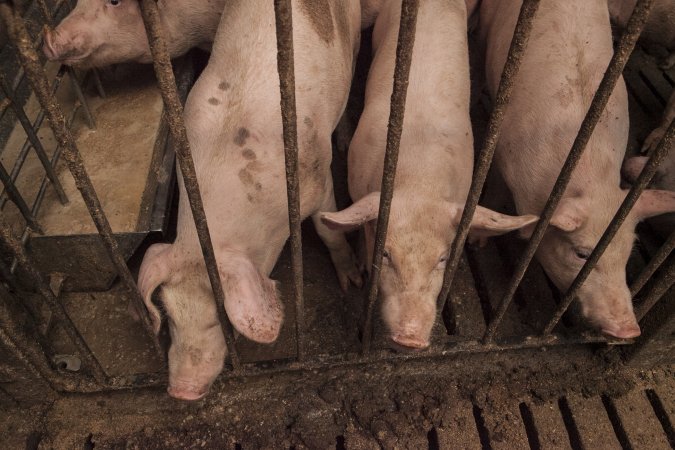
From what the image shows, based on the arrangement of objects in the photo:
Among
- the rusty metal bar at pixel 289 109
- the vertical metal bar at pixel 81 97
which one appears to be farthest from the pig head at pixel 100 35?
the rusty metal bar at pixel 289 109

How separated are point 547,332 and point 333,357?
3.06ft

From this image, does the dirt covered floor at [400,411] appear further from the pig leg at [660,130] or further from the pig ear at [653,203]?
the pig leg at [660,130]

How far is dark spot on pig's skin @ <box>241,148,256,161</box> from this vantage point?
2.43m

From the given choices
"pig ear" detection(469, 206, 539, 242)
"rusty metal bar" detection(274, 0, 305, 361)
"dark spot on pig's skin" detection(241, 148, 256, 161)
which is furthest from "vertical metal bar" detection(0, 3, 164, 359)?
"pig ear" detection(469, 206, 539, 242)

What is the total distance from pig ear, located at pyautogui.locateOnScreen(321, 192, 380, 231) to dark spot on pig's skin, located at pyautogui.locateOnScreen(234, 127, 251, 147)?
2.02 ft

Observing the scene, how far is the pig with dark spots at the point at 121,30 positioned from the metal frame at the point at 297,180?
3.34 feet

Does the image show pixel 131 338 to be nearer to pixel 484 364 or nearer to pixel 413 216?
pixel 413 216

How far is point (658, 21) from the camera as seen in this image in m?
3.90

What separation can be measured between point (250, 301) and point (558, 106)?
187 cm

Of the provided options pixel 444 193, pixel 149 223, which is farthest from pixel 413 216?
pixel 149 223

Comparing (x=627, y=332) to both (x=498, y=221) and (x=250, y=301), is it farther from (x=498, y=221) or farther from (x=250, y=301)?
(x=250, y=301)

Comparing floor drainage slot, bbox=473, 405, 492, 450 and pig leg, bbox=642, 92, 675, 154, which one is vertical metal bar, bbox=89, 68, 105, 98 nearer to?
floor drainage slot, bbox=473, 405, 492, 450

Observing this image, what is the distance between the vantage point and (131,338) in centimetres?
270

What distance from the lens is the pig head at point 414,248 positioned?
6.84 feet
